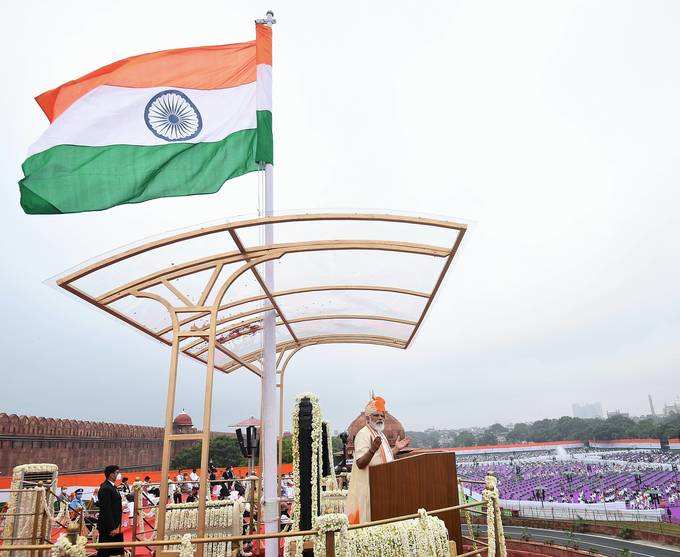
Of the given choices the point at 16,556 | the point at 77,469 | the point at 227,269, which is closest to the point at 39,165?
the point at 227,269

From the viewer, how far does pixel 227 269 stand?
6188 millimetres

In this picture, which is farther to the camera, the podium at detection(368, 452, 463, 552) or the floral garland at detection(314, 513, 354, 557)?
the podium at detection(368, 452, 463, 552)

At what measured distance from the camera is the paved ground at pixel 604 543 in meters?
21.7

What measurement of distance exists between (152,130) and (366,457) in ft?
16.6

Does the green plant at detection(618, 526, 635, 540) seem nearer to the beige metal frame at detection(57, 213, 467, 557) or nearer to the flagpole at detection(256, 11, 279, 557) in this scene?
the beige metal frame at detection(57, 213, 467, 557)

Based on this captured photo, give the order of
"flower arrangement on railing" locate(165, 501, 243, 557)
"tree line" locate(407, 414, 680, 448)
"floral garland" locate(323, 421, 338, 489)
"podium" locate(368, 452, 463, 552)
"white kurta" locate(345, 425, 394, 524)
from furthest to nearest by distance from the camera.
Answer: "tree line" locate(407, 414, 680, 448)
"floral garland" locate(323, 421, 338, 489)
"flower arrangement on railing" locate(165, 501, 243, 557)
"white kurta" locate(345, 425, 394, 524)
"podium" locate(368, 452, 463, 552)

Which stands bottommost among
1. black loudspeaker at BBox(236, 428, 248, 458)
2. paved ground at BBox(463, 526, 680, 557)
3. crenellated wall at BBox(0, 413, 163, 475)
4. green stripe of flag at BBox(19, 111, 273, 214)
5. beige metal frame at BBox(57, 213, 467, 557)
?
paved ground at BBox(463, 526, 680, 557)

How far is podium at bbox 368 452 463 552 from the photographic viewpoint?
191 inches

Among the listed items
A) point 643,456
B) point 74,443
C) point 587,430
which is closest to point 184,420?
point 74,443

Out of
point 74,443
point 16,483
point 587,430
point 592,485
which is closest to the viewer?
point 16,483

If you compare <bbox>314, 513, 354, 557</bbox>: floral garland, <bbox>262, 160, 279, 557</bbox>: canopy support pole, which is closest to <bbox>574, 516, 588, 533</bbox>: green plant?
<bbox>262, 160, 279, 557</bbox>: canopy support pole

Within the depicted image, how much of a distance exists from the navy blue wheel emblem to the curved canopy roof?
5.98ft

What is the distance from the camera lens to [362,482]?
Answer: 543 centimetres

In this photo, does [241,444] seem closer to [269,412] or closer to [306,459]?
[269,412]
